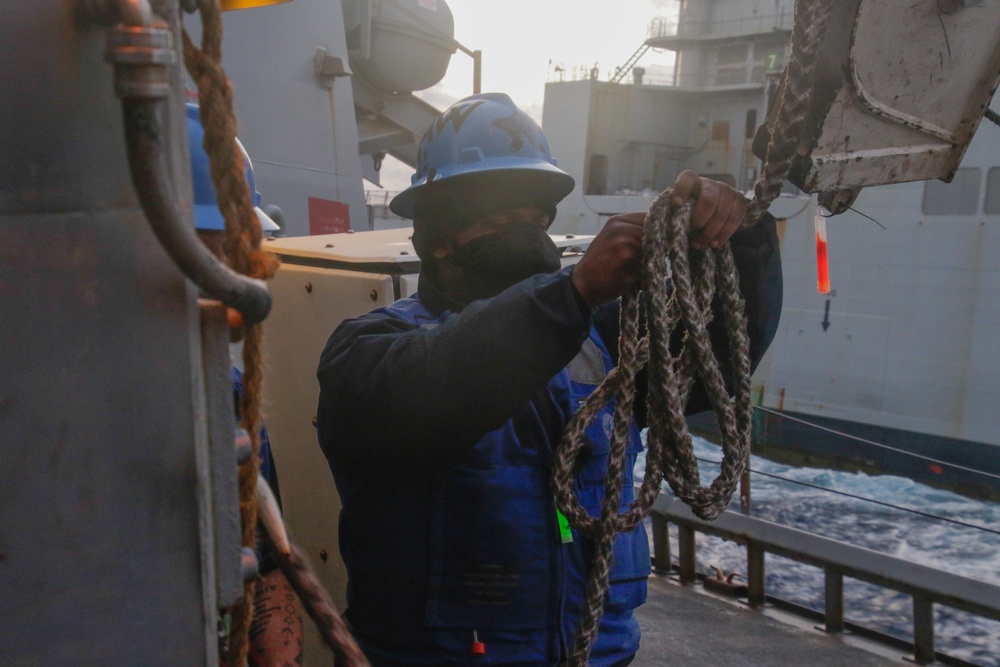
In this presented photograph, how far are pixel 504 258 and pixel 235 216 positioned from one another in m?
1.10

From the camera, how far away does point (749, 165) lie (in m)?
19.5

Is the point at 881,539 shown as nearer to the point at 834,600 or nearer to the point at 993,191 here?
the point at 993,191

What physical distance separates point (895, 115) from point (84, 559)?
1.27m

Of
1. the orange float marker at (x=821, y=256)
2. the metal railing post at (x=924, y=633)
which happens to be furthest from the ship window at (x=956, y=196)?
the orange float marker at (x=821, y=256)

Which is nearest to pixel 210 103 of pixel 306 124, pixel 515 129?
pixel 515 129

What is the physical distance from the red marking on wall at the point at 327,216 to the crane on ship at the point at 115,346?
5.85m

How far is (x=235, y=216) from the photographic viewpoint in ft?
2.39

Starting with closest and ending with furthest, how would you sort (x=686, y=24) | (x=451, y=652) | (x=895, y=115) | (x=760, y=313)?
(x=895, y=115)
(x=451, y=652)
(x=760, y=313)
(x=686, y=24)

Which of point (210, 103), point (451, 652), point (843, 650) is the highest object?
point (210, 103)

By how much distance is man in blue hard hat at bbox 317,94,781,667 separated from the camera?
135 cm

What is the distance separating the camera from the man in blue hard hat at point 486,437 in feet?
4.43

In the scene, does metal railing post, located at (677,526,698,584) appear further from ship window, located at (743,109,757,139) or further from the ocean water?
ship window, located at (743,109,757,139)

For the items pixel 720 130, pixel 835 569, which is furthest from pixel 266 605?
pixel 720 130

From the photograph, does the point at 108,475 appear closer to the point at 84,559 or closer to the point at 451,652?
the point at 84,559
